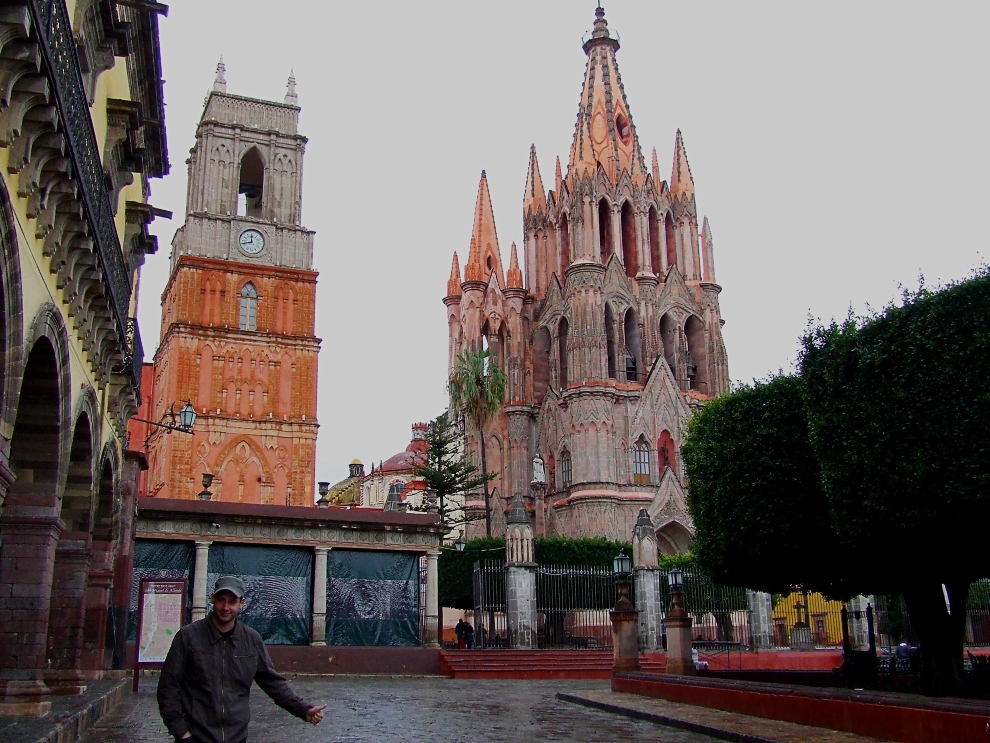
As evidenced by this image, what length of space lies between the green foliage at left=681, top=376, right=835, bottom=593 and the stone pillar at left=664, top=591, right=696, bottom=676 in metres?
1.53

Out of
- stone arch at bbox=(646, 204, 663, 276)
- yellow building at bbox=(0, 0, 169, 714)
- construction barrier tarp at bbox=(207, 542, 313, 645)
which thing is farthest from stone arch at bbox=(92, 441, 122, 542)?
stone arch at bbox=(646, 204, 663, 276)

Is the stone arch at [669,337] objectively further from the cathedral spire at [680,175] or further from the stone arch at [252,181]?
the stone arch at [252,181]

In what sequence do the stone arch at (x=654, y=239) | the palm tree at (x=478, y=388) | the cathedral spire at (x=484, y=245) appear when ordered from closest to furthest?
the palm tree at (x=478, y=388), the stone arch at (x=654, y=239), the cathedral spire at (x=484, y=245)

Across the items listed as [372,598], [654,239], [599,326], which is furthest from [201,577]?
[654,239]

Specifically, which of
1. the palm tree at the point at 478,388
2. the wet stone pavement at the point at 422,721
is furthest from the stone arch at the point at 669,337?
the wet stone pavement at the point at 422,721

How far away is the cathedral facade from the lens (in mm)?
47938

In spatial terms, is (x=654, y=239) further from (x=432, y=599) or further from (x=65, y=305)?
(x=65, y=305)

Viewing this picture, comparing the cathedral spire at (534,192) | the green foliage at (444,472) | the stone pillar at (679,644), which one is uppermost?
the cathedral spire at (534,192)

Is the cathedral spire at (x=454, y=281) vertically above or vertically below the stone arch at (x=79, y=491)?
above

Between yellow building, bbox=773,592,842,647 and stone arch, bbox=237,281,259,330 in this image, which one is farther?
stone arch, bbox=237,281,259,330

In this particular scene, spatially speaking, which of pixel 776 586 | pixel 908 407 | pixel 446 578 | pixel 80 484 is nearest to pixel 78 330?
pixel 80 484

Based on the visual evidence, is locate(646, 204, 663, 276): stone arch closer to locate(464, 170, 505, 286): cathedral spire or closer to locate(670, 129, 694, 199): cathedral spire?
locate(670, 129, 694, 199): cathedral spire

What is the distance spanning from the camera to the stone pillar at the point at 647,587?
3144 centimetres

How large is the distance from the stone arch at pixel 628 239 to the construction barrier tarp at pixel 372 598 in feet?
92.9
